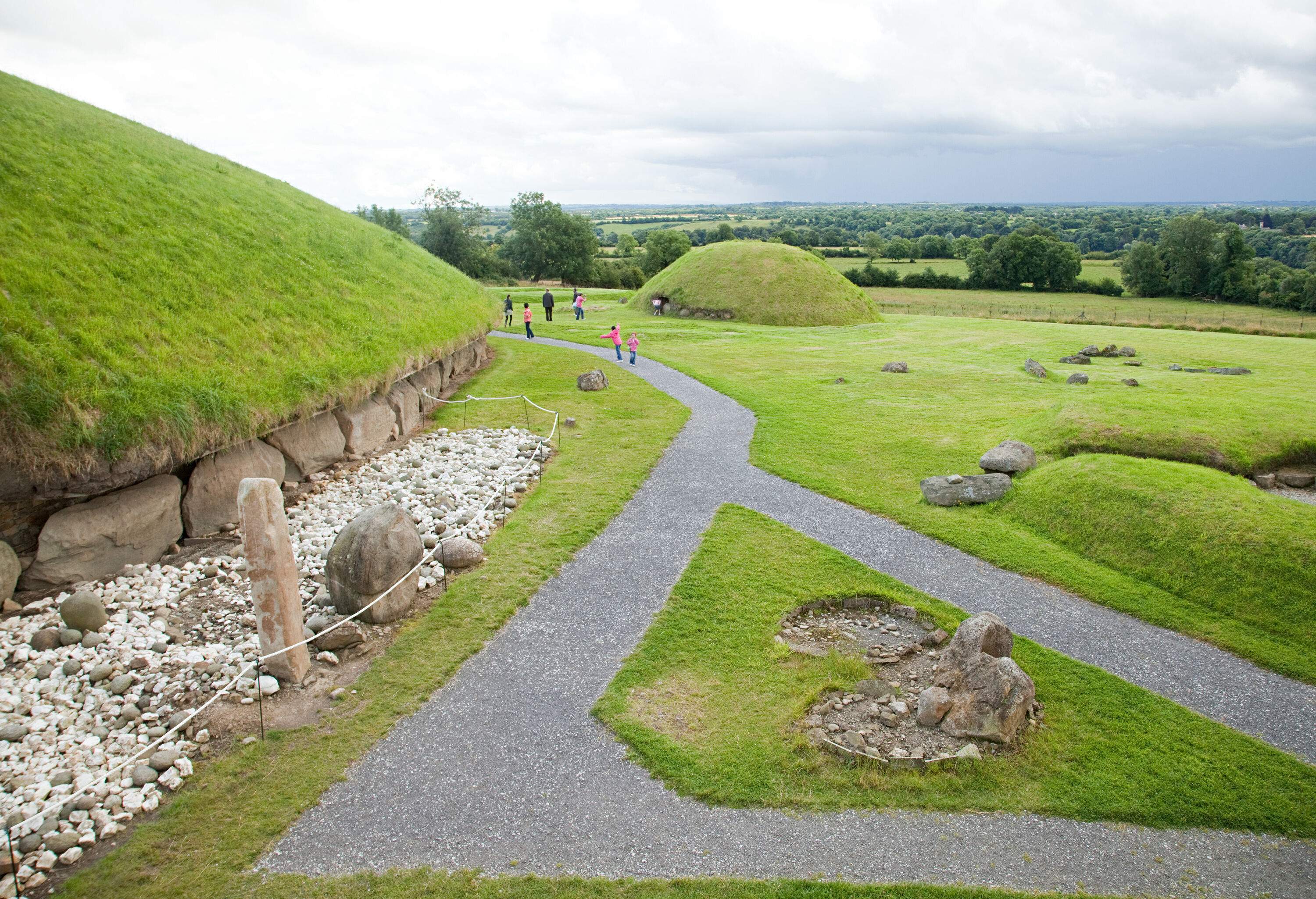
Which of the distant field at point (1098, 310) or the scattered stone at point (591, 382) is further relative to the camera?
the distant field at point (1098, 310)

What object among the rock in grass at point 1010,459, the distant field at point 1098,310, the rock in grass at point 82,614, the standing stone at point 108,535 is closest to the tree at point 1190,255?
the distant field at point 1098,310

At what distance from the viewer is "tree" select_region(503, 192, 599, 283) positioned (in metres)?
84.9

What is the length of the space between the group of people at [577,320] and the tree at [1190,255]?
6473 cm

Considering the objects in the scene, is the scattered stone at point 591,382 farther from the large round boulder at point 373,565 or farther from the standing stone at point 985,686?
the standing stone at point 985,686

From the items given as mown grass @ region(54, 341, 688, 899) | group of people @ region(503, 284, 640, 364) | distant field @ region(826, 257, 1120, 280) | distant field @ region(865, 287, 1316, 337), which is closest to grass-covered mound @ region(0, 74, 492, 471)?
mown grass @ region(54, 341, 688, 899)

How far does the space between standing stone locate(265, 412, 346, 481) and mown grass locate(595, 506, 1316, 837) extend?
9.38 meters

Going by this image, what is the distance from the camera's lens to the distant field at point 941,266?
97.1m

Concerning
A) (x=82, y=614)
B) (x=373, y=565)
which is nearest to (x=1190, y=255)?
(x=373, y=565)

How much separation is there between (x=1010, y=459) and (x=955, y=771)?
10.4 metres

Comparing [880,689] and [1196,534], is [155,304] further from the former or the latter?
[1196,534]

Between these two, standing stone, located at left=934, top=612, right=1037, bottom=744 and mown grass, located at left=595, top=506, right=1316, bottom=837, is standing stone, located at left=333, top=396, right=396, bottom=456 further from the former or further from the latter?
standing stone, located at left=934, top=612, right=1037, bottom=744

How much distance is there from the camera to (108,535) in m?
11.3

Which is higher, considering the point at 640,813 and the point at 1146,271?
the point at 1146,271

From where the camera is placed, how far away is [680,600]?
1173 cm
